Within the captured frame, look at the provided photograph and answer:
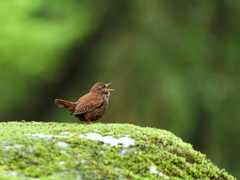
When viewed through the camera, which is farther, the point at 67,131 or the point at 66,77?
the point at 66,77

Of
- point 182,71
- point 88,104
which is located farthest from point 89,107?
point 182,71

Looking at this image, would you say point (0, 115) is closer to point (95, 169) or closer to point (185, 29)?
point (185, 29)

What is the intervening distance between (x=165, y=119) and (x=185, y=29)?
1.86m

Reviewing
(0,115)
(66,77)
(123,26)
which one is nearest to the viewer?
(123,26)

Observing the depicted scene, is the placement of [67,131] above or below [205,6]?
below

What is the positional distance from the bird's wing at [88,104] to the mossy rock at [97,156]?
1.67m

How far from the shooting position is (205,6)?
427 inches

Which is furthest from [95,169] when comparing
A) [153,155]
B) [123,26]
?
[123,26]

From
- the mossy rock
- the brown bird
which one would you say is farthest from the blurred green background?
the mossy rock

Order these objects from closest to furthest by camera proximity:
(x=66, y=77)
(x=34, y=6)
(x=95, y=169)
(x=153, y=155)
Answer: (x=95, y=169)
(x=153, y=155)
(x=34, y=6)
(x=66, y=77)

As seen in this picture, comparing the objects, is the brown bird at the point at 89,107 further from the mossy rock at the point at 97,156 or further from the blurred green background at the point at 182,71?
the blurred green background at the point at 182,71

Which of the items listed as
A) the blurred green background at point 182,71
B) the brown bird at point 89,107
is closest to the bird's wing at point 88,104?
the brown bird at point 89,107

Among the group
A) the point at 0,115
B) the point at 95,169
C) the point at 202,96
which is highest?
the point at 202,96

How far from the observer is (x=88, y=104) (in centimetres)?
608
